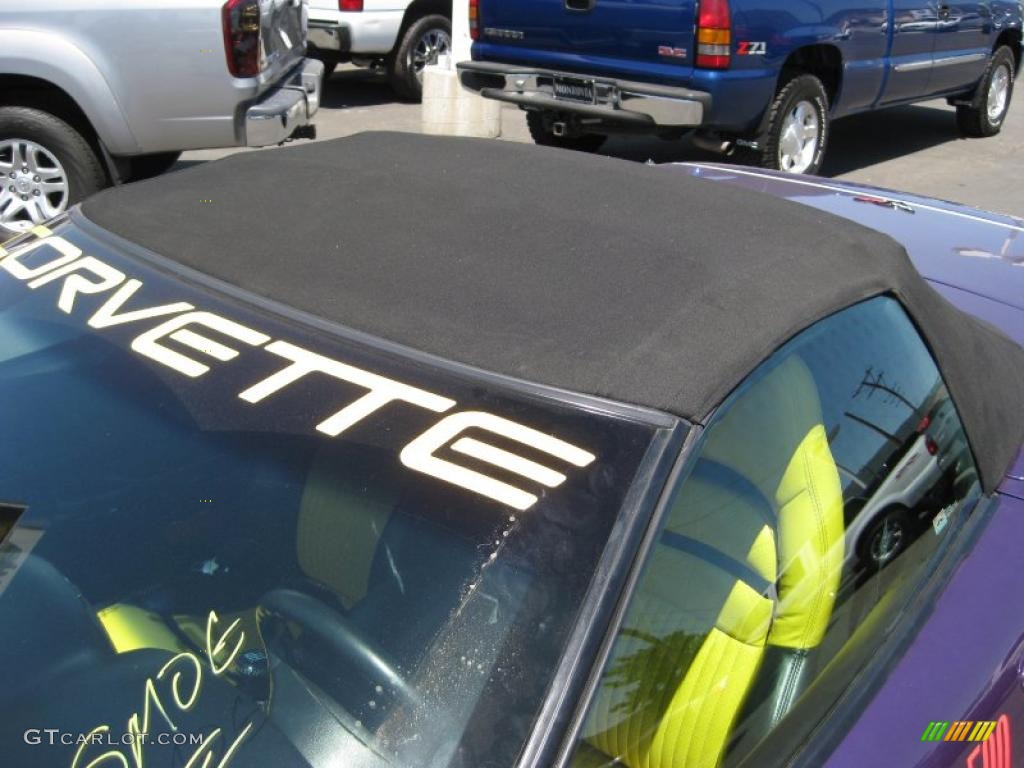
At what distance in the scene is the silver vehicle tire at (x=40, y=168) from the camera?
581 cm

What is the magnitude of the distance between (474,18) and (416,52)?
279 centimetres

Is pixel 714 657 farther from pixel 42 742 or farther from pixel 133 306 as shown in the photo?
pixel 133 306

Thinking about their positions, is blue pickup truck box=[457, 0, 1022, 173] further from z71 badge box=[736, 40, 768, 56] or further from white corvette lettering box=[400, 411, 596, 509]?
white corvette lettering box=[400, 411, 596, 509]

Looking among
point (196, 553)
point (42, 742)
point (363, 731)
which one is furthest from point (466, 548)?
point (42, 742)

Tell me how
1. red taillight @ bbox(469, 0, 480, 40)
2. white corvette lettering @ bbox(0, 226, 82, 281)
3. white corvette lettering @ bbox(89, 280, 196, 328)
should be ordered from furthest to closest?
red taillight @ bbox(469, 0, 480, 40)
white corvette lettering @ bbox(0, 226, 82, 281)
white corvette lettering @ bbox(89, 280, 196, 328)

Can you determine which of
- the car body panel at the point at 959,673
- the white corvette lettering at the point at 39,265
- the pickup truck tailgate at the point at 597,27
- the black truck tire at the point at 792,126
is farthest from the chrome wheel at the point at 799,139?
the white corvette lettering at the point at 39,265

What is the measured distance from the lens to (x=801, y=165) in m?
7.74

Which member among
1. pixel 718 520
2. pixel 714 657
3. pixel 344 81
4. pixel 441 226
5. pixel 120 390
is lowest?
pixel 344 81

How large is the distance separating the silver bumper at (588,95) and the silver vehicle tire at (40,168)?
2776 mm

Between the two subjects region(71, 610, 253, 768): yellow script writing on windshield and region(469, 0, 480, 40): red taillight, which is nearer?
region(71, 610, 253, 768): yellow script writing on windshield

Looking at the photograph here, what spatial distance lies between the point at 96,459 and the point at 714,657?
92cm

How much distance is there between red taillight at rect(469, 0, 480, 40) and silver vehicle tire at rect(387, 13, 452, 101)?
7.89ft

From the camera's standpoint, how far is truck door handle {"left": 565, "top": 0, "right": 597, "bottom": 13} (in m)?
6.99

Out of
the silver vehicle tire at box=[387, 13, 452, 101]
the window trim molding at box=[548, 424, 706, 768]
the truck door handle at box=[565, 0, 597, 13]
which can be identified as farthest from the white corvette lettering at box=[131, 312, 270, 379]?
the silver vehicle tire at box=[387, 13, 452, 101]
